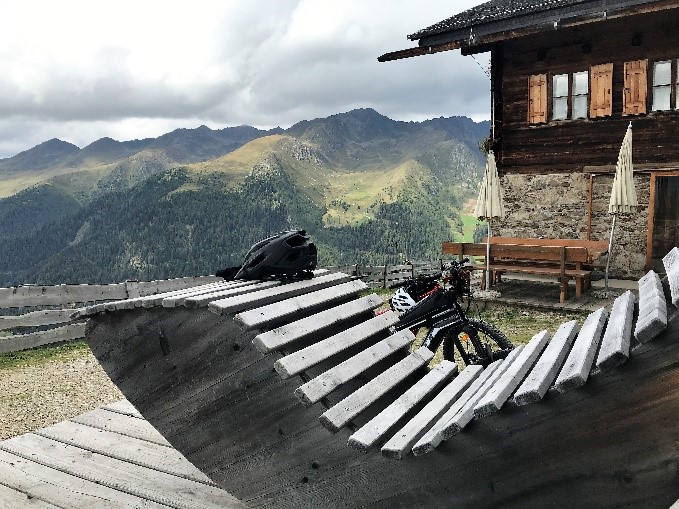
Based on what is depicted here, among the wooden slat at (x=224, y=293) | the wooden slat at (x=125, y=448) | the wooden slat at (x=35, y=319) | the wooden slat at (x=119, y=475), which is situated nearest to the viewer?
the wooden slat at (x=224, y=293)

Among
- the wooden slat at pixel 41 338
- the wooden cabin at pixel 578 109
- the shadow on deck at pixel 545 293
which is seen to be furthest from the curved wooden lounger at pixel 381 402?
the wooden cabin at pixel 578 109

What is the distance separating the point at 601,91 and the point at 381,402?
565 inches

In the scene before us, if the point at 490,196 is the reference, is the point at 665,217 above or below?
below

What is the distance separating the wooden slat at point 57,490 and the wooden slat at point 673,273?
3.16 m

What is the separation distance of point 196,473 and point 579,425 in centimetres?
278

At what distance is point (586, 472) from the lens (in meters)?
2.58

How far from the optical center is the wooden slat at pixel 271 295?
10.6ft

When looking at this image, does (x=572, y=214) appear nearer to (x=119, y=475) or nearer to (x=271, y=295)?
(x=271, y=295)

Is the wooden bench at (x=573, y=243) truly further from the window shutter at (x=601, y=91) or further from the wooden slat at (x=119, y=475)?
the wooden slat at (x=119, y=475)

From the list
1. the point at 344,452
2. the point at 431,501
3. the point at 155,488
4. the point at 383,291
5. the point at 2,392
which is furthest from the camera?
the point at 383,291

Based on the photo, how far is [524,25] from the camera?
14.6 meters

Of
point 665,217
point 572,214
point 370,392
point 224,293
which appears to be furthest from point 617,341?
point 665,217

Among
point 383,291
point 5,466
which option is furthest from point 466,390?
point 383,291

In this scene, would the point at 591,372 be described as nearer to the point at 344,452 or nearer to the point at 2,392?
the point at 344,452
